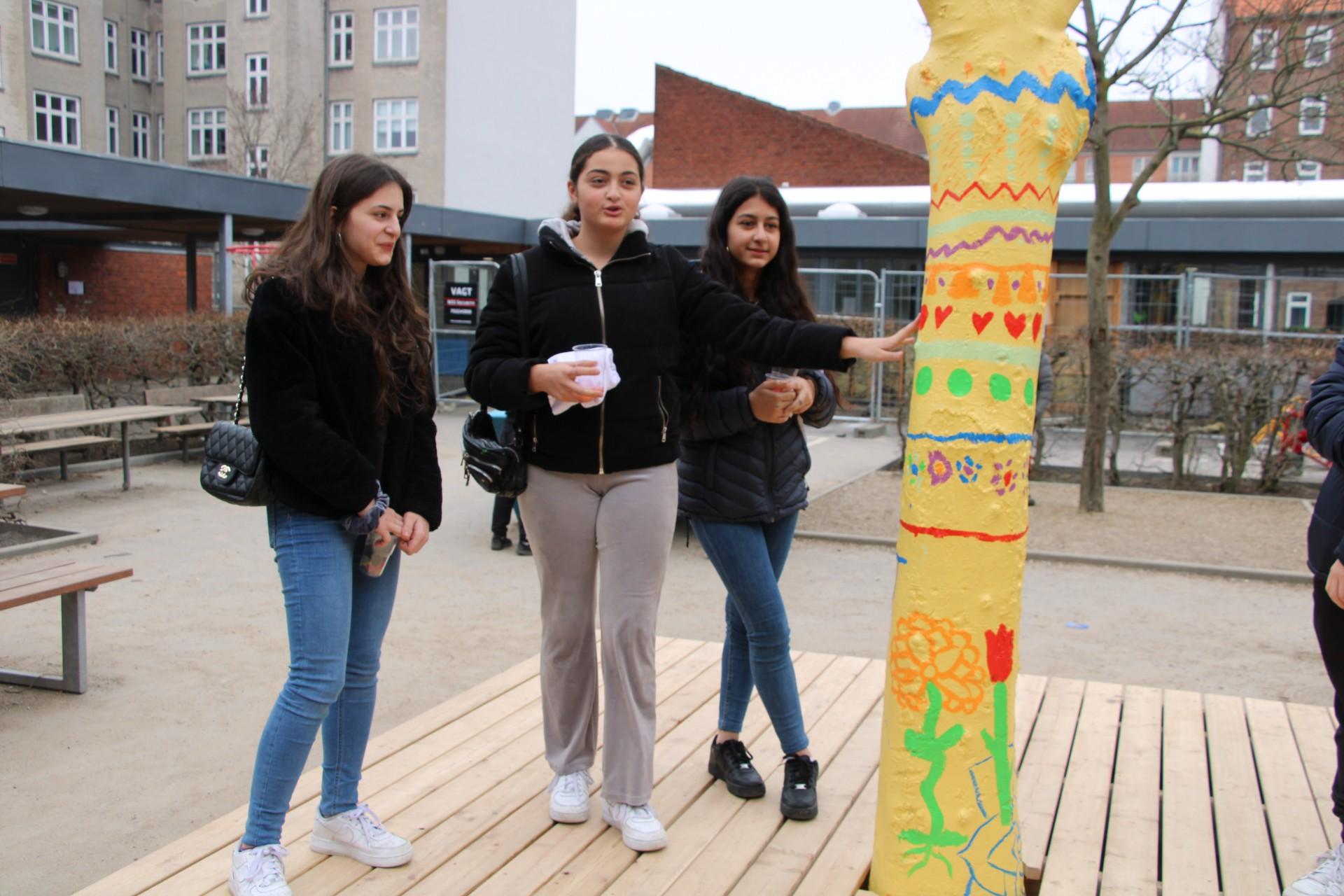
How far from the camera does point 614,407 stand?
304cm

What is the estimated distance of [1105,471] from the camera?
1291 cm

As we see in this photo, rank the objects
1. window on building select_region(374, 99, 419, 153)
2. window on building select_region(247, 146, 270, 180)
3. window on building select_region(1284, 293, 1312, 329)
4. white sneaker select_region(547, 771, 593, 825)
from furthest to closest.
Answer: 1. window on building select_region(247, 146, 270, 180)
2. window on building select_region(374, 99, 419, 153)
3. window on building select_region(1284, 293, 1312, 329)
4. white sneaker select_region(547, 771, 593, 825)

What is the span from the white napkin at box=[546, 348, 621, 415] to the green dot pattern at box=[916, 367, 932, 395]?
0.74m

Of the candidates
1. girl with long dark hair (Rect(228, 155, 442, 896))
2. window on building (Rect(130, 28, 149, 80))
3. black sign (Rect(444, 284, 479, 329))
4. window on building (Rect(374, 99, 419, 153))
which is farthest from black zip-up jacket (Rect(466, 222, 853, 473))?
window on building (Rect(130, 28, 149, 80))

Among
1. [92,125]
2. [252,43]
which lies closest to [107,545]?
[252,43]

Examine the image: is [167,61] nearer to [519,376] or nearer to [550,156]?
[550,156]

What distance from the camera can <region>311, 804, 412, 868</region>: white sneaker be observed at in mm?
2957

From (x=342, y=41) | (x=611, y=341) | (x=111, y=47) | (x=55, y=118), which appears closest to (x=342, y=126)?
(x=342, y=41)

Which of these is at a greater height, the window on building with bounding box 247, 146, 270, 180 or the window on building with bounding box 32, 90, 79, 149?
the window on building with bounding box 32, 90, 79, 149

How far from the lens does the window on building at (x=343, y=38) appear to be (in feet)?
125

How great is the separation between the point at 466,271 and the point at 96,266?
1447 cm

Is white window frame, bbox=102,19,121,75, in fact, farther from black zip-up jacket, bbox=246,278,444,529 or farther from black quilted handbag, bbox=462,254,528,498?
black zip-up jacket, bbox=246,278,444,529

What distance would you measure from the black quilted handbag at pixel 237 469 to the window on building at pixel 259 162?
37010mm

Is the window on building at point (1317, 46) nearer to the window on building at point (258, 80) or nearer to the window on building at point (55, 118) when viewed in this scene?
the window on building at point (258, 80)
